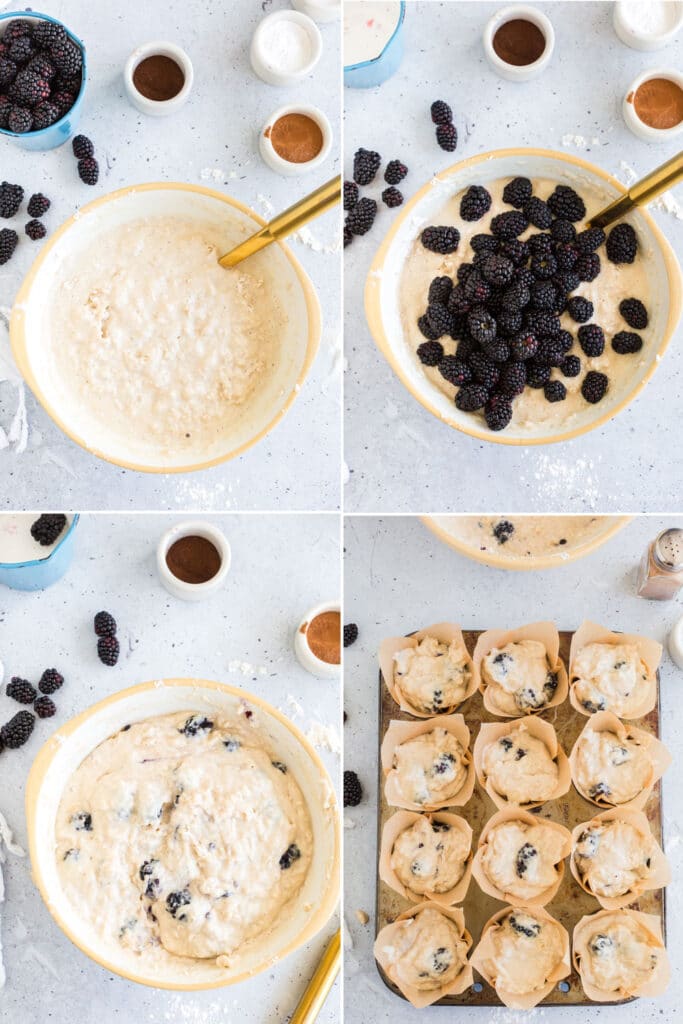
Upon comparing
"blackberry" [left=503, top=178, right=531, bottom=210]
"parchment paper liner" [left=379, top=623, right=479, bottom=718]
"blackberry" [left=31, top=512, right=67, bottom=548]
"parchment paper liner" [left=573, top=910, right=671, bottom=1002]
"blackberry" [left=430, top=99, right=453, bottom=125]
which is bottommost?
"parchment paper liner" [left=573, top=910, right=671, bottom=1002]

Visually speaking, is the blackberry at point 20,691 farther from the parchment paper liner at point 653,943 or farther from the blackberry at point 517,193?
the blackberry at point 517,193

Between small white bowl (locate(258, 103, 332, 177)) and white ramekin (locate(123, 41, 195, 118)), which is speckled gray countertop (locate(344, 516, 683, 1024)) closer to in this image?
small white bowl (locate(258, 103, 332, 177))

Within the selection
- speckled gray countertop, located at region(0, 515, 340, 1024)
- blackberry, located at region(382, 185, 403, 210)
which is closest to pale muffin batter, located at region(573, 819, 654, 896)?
speckled gray countertop, located at region(0, 515, 340, 1024)

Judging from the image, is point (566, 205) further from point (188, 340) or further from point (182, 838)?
point (182, 838)

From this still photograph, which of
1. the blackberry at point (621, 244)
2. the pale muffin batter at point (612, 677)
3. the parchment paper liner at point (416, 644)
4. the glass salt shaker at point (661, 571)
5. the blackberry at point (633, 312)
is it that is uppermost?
Result: the blackberry at point (621, 244)

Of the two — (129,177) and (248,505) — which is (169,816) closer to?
(248,505)

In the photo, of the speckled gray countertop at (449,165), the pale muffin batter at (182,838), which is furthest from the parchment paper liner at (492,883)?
the speckled gray countertop at (449,165)
